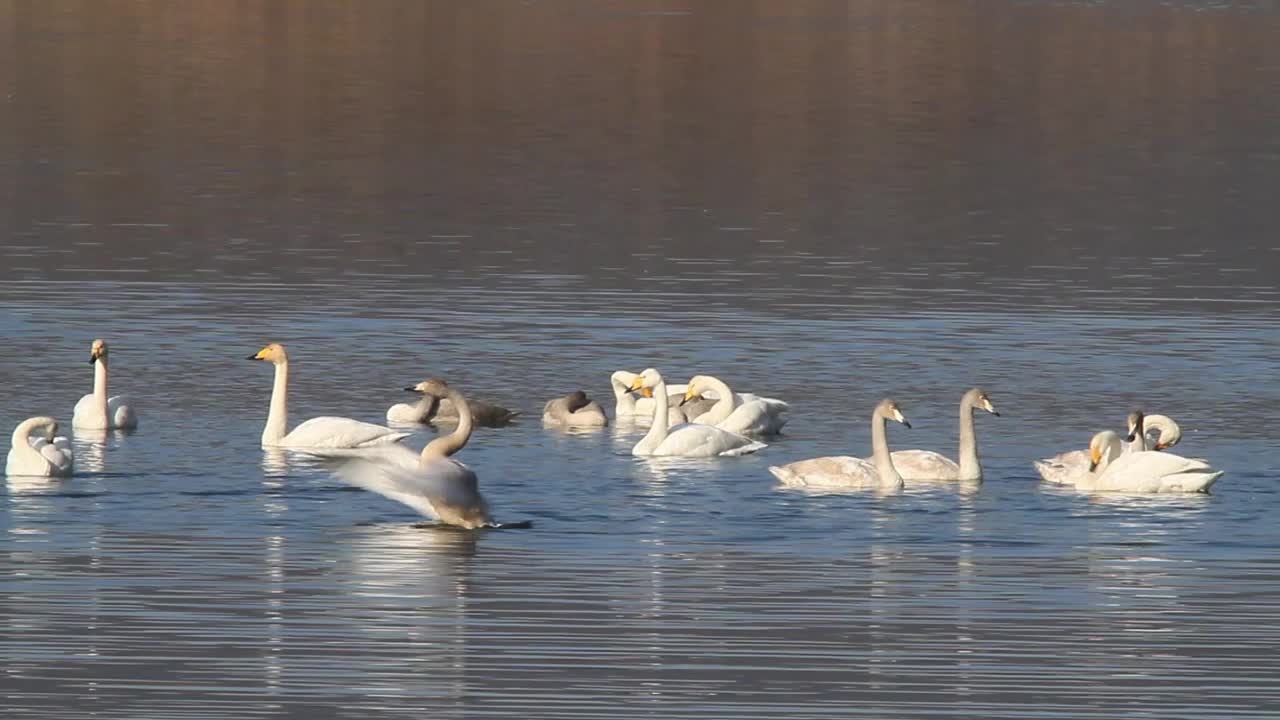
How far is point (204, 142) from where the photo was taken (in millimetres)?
46469

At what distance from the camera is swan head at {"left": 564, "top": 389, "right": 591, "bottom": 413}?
21.2 m

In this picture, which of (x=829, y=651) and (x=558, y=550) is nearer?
(x=829, y=651)

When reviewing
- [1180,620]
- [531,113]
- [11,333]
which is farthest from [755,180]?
[1180,620]

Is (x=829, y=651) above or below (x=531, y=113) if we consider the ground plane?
below

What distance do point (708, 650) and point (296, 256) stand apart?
1827 centimetres

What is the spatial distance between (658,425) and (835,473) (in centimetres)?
223

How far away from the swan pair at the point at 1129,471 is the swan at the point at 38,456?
6100 millimetres

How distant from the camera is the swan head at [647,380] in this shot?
21.1 metres

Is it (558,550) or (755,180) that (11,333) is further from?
(755,180)

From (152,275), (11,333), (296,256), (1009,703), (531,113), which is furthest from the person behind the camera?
(531,113)

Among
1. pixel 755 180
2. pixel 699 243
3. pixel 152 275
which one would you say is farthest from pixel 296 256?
pixel 755 180

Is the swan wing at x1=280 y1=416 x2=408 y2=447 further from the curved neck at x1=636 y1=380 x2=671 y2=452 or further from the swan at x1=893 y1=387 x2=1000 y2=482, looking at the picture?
the swan at x1=893 y1=387 x2=1000 y2=482

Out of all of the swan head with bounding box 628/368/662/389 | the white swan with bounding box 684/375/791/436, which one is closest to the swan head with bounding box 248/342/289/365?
the swan head with bounding box 628/368/662/389

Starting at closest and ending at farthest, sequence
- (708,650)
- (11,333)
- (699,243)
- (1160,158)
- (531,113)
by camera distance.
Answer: (708,650) < (11,333) < (699,243) < (1160,158) < (531,113)
